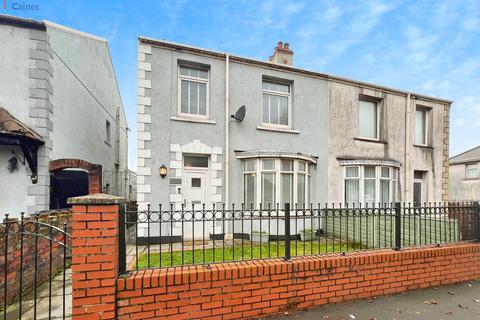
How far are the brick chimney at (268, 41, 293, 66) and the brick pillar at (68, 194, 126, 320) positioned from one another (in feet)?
28.7

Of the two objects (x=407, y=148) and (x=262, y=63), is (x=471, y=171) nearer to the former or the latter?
(x=407, y=148)

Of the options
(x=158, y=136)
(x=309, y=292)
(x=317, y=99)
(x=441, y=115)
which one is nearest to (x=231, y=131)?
(x=158, y=136)

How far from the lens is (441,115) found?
38.2 feet

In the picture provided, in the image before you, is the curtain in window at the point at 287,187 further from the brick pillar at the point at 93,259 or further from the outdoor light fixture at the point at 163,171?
the brick pillar at the point at 93,259

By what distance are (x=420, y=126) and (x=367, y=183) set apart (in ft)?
15.3

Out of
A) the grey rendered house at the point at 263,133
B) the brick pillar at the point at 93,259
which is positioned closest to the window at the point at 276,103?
the grey rendered house at the point at 263,133

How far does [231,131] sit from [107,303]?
617 centimetres

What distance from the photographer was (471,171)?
20.1 meters

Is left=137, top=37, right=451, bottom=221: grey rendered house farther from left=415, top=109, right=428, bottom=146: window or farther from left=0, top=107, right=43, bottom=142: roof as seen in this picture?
left=0, top=107, right=43, bottom=142: roof

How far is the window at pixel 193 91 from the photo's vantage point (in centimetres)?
807

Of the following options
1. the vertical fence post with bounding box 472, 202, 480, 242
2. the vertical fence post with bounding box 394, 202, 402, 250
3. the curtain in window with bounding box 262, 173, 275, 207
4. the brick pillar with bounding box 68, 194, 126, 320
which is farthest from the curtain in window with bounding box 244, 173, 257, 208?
the brick pillar with bounding box 68, 194, 126, 320

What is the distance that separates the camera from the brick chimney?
9.77 metres

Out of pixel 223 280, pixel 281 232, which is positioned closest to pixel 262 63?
pixel 281 232

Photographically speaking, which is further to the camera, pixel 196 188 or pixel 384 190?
pixel 384 190
